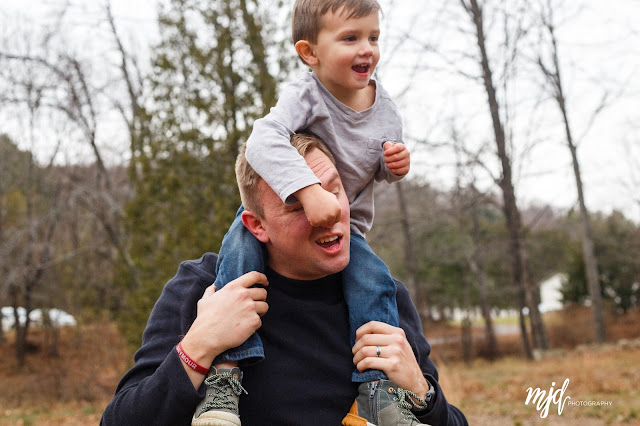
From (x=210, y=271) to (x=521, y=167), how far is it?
18955 mm

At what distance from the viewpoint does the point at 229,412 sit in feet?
5.58

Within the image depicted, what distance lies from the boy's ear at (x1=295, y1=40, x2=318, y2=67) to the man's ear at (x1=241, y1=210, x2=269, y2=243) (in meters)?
0.68

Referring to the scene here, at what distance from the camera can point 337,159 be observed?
7.20ft

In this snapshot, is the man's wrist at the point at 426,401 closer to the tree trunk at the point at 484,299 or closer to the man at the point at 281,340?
the man at the point at 281,340

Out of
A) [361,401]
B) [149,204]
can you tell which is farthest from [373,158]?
[149,204]

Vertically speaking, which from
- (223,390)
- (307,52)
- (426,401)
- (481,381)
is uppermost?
(307,52)

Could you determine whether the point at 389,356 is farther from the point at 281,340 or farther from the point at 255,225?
the point at 255,225

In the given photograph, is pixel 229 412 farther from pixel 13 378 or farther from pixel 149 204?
pixel 13 378

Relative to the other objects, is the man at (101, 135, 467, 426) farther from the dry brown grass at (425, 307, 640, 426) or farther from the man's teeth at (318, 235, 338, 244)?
the dry brown grass at (425, 307, 640, 426)

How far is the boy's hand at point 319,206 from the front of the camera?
1750mm

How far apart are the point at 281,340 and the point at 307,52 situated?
3.60 feet

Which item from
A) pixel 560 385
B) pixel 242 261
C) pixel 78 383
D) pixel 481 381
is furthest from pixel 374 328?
pixel 78 383

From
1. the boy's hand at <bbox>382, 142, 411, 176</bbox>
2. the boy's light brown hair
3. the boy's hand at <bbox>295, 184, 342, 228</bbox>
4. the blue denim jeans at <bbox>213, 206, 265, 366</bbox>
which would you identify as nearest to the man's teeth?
the boy's hand at <bbox>295, 184, 342, 228</bbox>

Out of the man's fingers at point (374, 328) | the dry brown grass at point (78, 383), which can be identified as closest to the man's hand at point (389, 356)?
the man's fingers at point (374, 328)
